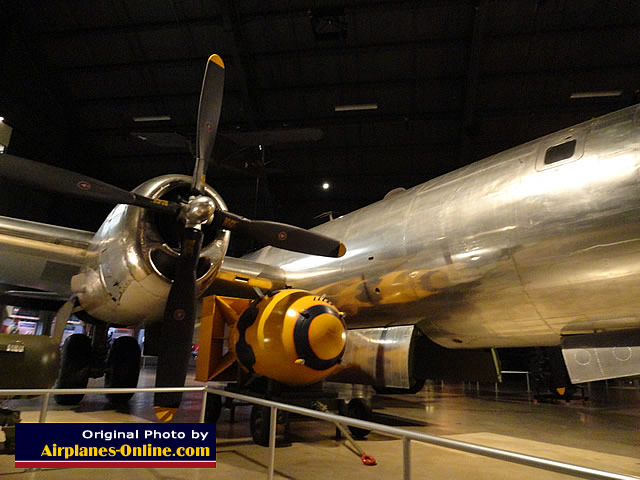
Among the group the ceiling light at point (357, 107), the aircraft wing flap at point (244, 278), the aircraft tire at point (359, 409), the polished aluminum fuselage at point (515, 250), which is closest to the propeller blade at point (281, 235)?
the polished aluminum fuselage at point (515, 250)

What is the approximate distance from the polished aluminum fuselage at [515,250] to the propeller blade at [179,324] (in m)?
2.47

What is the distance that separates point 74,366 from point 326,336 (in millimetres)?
5549

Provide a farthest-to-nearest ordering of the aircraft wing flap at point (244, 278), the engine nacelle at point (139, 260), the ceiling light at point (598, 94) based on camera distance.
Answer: the ceiling light at point (598, 94)
the aircraft wing flap at point (244, 278)
the engine nacelle at point (139, 260)

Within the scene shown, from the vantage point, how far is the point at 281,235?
19.4ft

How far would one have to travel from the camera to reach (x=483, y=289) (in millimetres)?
4887

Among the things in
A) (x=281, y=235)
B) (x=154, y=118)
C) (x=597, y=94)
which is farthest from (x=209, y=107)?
(x=597, y=94)

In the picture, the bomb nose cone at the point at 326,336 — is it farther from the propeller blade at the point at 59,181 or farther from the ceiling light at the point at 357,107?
the ceiling light at the point at 357,107

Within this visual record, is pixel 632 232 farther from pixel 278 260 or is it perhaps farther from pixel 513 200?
pixel 278 260

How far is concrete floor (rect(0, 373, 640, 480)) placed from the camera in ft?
12.1

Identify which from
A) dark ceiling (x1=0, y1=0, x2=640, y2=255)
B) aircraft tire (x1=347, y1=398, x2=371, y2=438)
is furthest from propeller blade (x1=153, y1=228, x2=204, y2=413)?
dark ceiling (x1=0, y1=0, x2=640, y2=255)

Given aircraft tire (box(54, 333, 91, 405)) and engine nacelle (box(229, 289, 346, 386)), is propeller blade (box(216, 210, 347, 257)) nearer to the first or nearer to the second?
engine nacelle (box(229, 289, 346, 386))

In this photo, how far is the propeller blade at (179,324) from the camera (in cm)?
479

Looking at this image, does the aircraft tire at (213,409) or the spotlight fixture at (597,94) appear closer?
the aircraft tire at (213,409)

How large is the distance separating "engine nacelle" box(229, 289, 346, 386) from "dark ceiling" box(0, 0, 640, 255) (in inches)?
425
